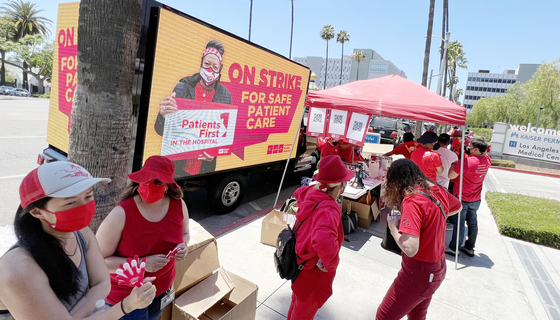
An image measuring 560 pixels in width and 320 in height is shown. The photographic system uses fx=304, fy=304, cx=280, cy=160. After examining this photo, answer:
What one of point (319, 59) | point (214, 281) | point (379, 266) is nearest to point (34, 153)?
point (214, 281)

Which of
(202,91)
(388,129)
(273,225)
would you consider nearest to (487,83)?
(388,129)

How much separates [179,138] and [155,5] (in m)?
1.60

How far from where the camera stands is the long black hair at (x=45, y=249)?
43.7 inches

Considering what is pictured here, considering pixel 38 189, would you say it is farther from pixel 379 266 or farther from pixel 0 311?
pixel 379 266

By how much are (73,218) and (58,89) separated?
424cm

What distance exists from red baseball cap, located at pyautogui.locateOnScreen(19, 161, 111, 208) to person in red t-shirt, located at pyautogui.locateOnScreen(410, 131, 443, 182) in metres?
4.51

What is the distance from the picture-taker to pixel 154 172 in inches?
71.5

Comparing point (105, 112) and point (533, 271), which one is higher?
point (105, 112)

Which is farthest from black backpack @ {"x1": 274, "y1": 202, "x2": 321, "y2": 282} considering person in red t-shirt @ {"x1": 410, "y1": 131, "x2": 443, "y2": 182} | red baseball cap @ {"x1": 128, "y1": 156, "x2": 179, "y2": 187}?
person in red t-shirt @ {"x1": 410, "y1": 131, "x2": 443, "y2": 182}

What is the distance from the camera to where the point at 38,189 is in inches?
44.8

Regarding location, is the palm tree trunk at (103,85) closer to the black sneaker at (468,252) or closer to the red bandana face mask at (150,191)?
the red bandana face mask at (150,191)

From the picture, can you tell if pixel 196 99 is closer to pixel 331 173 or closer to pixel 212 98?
pixel 212 98

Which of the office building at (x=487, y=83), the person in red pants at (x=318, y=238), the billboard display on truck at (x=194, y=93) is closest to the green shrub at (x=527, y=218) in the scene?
the billboard display on truck at (x=194, y=93)

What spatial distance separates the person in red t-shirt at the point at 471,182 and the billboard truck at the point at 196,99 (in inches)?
132
